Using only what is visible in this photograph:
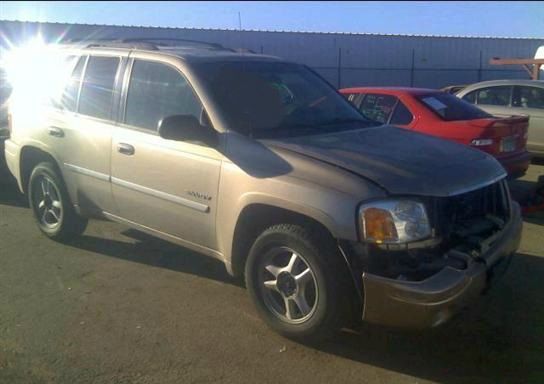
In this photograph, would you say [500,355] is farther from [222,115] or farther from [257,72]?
[257,72]

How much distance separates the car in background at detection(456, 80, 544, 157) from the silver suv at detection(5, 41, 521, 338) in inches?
227

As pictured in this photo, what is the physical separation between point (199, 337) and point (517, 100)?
792cm

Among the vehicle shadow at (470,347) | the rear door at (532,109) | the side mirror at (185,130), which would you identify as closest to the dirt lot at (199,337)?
the vehicle shadow at (470,347)

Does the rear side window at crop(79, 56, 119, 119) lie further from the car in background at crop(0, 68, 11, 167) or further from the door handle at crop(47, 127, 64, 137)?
the car in background at crop(0, 68, 11, 167)

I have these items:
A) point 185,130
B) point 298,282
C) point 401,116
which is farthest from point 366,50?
point 298,282

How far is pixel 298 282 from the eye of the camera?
143 inches

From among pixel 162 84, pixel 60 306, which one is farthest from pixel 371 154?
pixel 60 306

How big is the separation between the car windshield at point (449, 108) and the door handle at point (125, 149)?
163 inches

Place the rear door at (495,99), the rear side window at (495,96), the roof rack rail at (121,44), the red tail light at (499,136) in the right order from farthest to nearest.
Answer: the rear side window at (495,96)
the rear door at (495,99)
the red tail light at (499,136)
the roof rack rail at (121,44)

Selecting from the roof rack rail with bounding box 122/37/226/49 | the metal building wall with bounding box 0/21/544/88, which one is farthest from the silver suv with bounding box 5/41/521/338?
the metal building wall with bounding box 0/21/544/88

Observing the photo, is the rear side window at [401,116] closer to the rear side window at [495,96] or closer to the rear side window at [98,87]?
the rear side window at [495,96]

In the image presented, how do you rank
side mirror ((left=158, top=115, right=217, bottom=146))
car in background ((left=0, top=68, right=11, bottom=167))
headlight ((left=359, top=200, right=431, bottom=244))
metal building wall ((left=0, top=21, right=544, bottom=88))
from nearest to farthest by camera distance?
1. headlight ((left=359, top=200, right=431, bottom=244))
2. side mirror ((left=158, top=115, right=217, bottom=146))
3. car in background ((left=0, top=68, right=11, bottom=167))
4. metal building wall ((left=0, top=21, right=544, bottom=88))

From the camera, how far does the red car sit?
6.91 meters

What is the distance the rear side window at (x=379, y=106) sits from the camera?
24.7 ft
